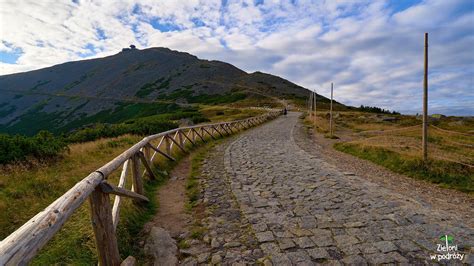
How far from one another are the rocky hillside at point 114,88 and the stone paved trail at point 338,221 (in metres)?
69.3

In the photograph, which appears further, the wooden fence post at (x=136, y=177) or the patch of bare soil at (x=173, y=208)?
the wooden fence post at (x=136, y=177)

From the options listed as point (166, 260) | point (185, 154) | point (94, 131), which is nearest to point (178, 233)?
point (166, 260)

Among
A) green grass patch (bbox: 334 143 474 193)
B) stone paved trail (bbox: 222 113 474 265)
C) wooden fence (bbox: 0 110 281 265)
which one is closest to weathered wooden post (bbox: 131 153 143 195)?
wooden fence (bbox: 0 110 281 265)

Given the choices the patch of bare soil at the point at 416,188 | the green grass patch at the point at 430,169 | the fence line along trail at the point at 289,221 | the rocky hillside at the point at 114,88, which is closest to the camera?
the fence line along trail at the point at 289,221

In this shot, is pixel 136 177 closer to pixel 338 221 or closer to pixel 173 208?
pixel 173 208

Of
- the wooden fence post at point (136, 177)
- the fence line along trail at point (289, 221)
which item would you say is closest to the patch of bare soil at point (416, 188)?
the fence line along trail at point (289, 221)

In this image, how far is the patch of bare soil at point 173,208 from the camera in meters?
5.51

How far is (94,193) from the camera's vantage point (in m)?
3.67

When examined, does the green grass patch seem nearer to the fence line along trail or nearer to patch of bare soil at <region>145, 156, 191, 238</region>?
the fence line along trail

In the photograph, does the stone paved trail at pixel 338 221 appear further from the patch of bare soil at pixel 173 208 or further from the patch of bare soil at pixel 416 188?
the patch of bare soil at pixel 173 208

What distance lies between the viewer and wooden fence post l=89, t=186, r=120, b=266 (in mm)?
3578

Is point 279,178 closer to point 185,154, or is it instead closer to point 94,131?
point 185,154

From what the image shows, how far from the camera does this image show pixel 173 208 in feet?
21.5

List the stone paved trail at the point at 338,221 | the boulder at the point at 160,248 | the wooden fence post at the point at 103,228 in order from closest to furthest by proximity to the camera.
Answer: the wooden fence post at the point at 103,228 → the stone paved trail at the point at 338,221 → the boulder at the point at 160,248
